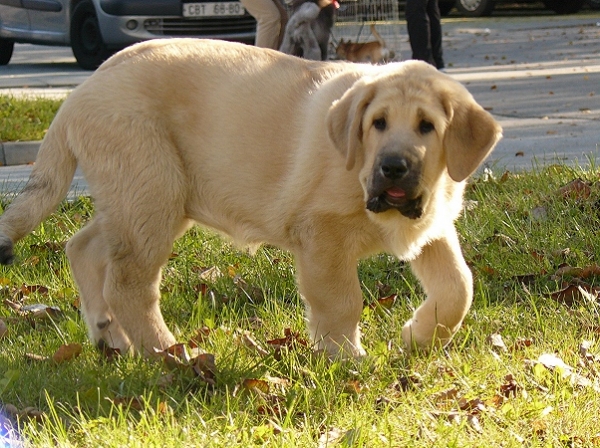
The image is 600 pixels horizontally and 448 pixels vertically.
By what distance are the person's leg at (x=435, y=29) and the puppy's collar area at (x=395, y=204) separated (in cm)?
925

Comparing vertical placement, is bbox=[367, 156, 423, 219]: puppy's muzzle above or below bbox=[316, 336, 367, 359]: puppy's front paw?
above

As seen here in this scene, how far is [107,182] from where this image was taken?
15.0 feet

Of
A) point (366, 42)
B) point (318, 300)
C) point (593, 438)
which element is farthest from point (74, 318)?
point (366, 42)

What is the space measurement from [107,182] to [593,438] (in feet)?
7.84

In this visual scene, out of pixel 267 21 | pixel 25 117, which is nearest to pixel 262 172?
pixel 267 21

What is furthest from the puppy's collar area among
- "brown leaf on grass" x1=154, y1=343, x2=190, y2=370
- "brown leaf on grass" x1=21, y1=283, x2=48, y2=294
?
"brown leaf on grass" x1=21, y1=283, x2=48, y2=294

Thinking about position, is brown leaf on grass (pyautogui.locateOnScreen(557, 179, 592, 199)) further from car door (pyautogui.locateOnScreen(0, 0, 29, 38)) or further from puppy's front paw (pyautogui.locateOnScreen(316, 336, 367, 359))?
car door (pyautogui.locateOnScreen(0, 0, 29, 38))

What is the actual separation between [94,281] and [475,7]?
21.6 m

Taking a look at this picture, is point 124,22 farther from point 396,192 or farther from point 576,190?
point 396,192

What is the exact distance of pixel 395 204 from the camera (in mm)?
4004

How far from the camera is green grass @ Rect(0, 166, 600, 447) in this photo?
354cm

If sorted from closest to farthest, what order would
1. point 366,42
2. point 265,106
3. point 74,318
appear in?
point 265,106 → point 74,318 → point 366,42

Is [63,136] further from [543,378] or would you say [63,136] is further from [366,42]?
[366,42]

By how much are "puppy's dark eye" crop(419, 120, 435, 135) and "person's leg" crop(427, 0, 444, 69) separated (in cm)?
914
